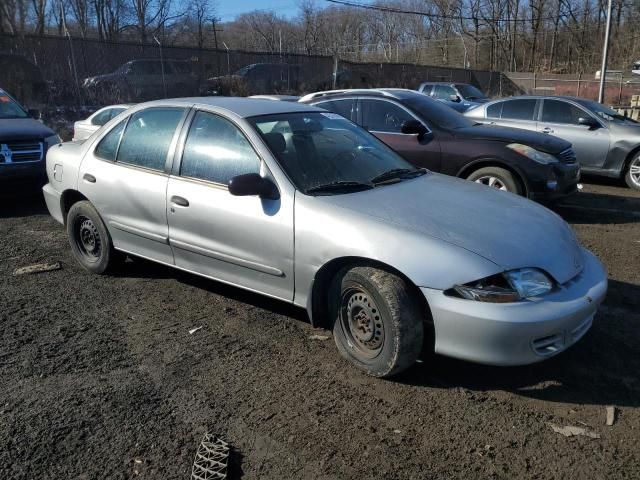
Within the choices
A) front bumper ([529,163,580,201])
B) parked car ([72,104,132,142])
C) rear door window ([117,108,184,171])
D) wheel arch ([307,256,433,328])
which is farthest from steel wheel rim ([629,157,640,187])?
parked car ([72,104,132,142])

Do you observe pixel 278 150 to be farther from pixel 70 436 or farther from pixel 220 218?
→ pixel 70 436

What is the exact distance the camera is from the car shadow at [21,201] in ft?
26.2

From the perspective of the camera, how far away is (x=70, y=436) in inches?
116

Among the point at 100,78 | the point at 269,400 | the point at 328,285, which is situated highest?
the point at 100,78

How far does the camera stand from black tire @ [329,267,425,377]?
10.5 feet

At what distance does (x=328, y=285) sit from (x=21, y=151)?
20.4 feet

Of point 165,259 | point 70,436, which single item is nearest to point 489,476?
point 70,436

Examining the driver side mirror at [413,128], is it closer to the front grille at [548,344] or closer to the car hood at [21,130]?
the front grille at [548,344]

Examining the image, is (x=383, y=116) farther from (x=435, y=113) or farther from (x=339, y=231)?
(x=339, y=231)

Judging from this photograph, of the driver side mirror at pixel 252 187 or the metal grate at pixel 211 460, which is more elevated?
the driver side mirror at pixel 252 187

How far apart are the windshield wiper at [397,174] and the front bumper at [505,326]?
1212 millimetres

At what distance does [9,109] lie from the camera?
9.03m

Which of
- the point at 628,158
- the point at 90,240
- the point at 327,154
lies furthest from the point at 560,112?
the point at 90,240

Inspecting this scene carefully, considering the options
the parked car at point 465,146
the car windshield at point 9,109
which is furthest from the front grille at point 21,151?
the parked car at point 465,146
